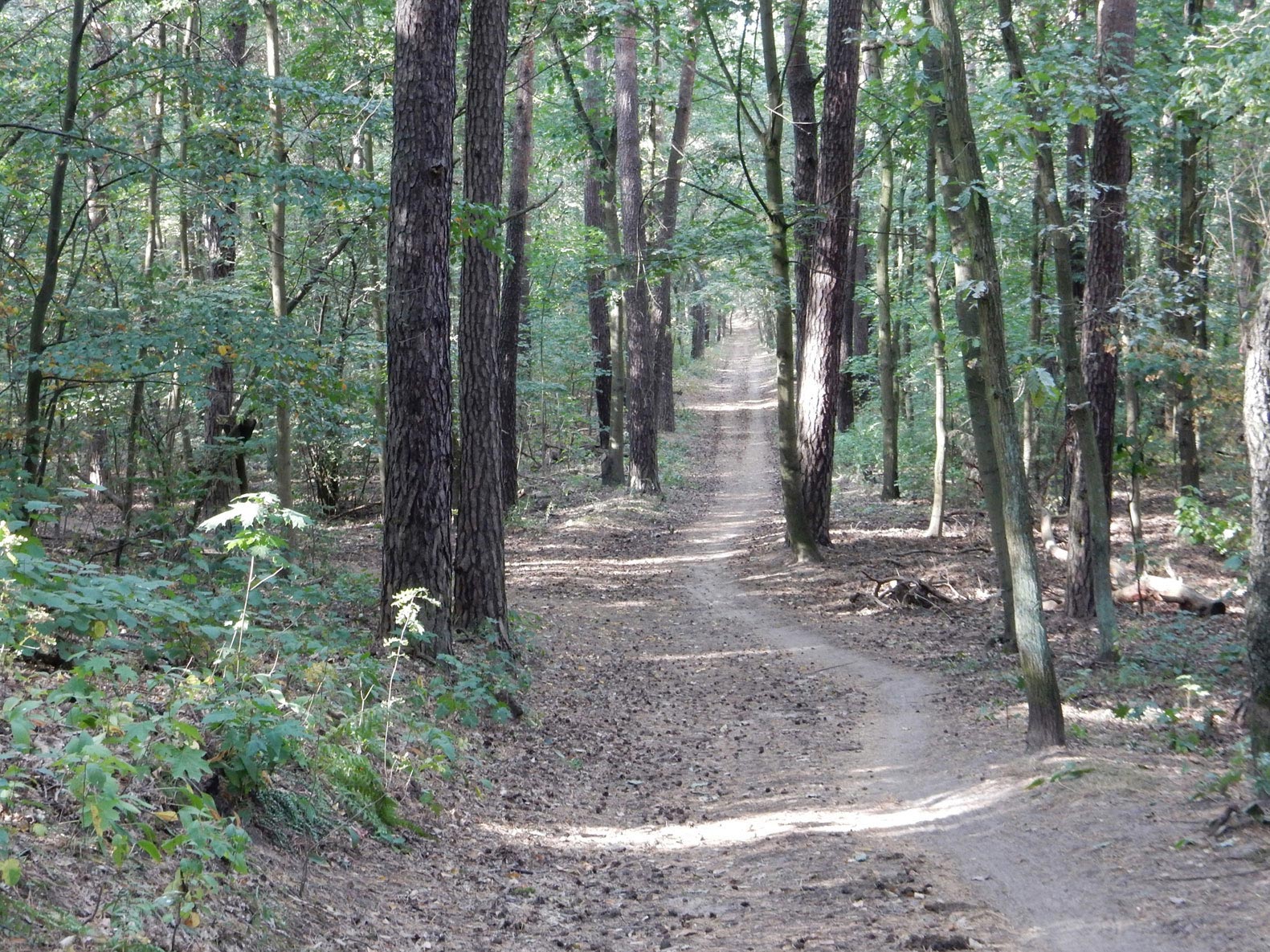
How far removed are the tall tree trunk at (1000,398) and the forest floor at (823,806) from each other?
539 mm

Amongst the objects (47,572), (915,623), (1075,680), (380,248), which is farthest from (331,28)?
(1075,680)

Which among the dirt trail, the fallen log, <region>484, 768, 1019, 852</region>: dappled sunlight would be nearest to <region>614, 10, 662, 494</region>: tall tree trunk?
the dirt trail

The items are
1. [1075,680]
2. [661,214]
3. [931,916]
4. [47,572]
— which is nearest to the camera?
[931,916]

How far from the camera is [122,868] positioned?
3639 millimetres

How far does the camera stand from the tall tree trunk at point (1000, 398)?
22.4ft

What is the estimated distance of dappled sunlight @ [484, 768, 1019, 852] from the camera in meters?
6.19

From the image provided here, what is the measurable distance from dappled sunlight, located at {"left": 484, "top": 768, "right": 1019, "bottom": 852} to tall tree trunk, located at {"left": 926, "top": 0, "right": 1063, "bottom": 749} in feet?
2.63

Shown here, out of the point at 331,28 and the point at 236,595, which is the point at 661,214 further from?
the point at 236,595

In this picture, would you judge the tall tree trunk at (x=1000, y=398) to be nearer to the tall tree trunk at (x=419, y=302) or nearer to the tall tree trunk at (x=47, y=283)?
the tall tree trunk at (x=419, y=302)

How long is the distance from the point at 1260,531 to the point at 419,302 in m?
6.09

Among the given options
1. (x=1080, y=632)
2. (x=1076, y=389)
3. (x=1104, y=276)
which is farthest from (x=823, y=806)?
(x=1104, y=276)

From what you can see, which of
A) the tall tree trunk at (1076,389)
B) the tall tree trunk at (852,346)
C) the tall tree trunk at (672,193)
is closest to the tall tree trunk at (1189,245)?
the tall tree trunk at (1076,389)

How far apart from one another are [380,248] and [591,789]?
1103 centimetres

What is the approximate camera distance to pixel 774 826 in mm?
6406
